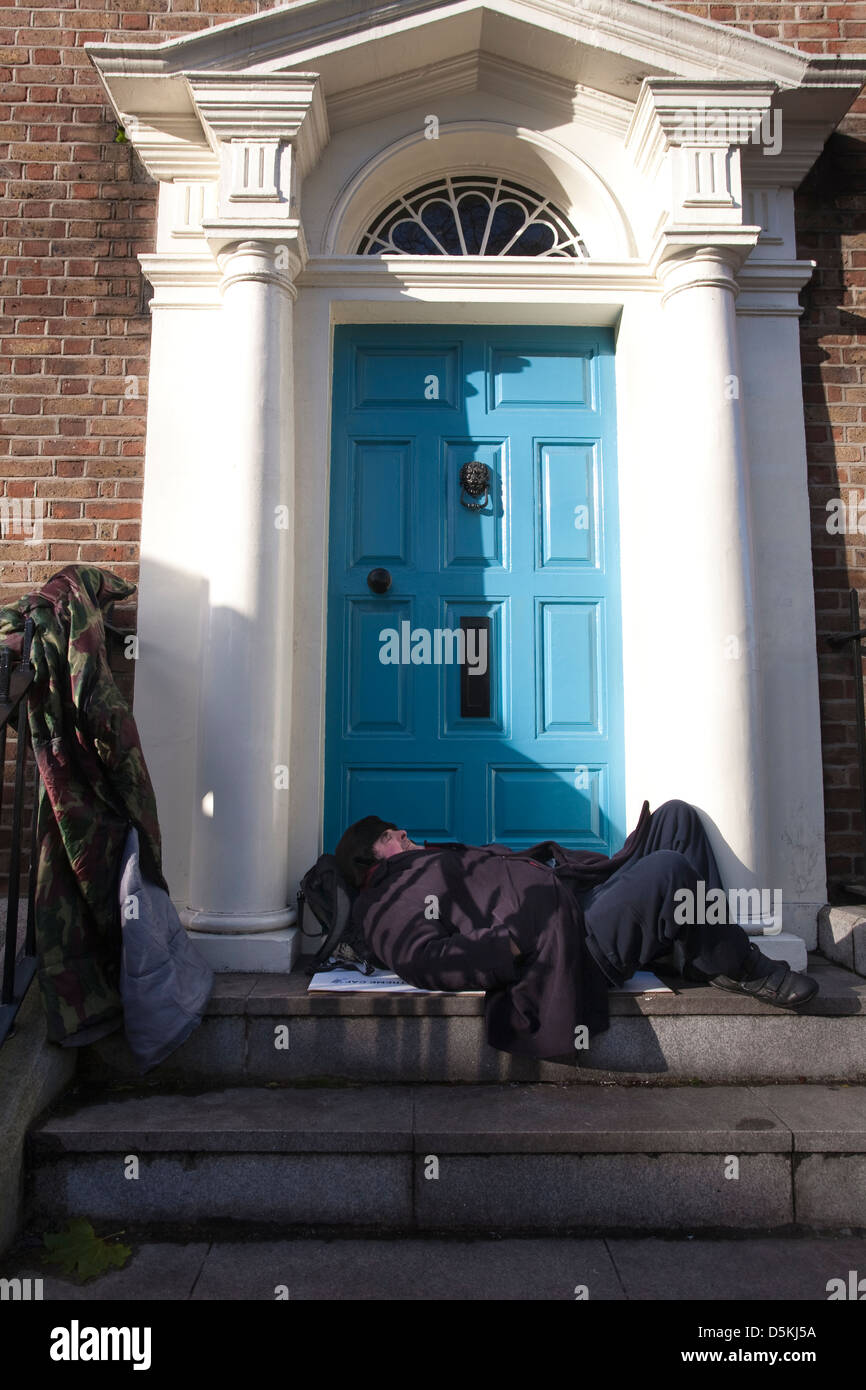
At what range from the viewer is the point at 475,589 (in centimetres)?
403

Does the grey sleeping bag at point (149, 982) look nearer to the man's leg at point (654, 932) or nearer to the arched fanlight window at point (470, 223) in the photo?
the man's leg at point (654, 932)

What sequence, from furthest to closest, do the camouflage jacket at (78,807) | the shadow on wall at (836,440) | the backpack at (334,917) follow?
the shadow on wall at (836,440), the backpack at (334,917), the camouflage jacket at (78,807)

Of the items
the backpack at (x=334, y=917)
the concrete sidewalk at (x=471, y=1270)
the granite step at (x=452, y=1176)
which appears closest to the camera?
the concrete sidewalk at (x=471, y=1270)

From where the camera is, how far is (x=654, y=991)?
3.01 m

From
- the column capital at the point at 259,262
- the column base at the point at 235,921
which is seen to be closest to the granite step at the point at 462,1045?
the column base at the point at 235,921

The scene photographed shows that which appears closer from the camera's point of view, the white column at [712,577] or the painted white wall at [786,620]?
the white column at [712,577]

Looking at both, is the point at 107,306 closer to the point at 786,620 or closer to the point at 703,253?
the point at 703,253

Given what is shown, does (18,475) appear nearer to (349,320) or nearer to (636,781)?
(349,320)

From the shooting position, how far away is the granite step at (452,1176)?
2.45 meters

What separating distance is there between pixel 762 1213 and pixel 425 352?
3638mm

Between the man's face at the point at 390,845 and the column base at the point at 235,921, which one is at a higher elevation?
the man's face at the point at 390,845

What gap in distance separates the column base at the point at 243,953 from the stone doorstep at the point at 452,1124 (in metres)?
0.58

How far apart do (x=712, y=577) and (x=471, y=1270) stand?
2543mm

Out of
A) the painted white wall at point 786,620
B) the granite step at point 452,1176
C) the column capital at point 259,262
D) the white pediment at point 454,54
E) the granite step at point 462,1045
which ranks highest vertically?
the white pediment at point 454,54
